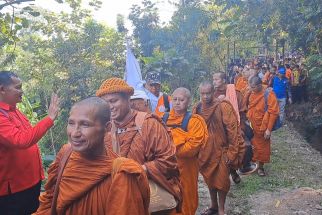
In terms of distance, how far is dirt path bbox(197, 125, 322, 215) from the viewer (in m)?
5.50

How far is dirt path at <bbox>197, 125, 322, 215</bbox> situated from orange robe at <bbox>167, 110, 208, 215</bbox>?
55.4 inches

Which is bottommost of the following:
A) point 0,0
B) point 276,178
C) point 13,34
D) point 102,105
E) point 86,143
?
point 276,178

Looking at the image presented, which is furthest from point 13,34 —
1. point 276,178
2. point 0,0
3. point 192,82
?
point 192,82

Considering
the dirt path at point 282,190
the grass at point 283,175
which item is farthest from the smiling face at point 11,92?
the grass at point 283,175

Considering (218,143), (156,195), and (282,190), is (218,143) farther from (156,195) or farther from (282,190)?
(156,195)

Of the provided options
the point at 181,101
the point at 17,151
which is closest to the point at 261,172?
the point at 181,101

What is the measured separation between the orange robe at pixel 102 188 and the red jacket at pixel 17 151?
3.50ft

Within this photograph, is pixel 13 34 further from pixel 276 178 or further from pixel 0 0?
pixel 276 178

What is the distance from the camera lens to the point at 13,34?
4.13m

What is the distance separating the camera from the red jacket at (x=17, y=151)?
117 inches

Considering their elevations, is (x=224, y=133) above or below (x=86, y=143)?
below

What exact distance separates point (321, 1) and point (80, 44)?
7486 millimetres

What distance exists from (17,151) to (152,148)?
1197 millimetres

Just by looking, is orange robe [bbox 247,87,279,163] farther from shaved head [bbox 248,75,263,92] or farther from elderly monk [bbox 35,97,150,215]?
elderly monk [bbox 35,97,150,215]
